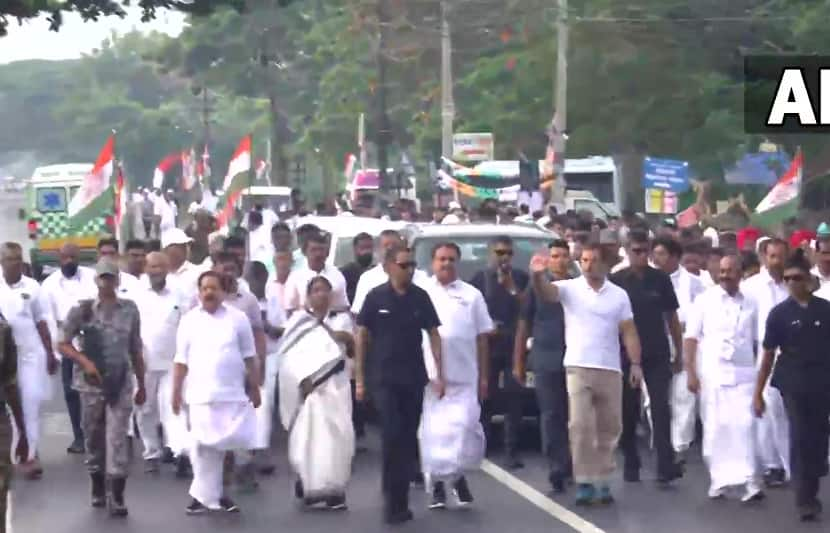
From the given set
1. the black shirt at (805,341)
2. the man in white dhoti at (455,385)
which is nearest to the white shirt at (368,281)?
the man in white dhoti at (455,385)

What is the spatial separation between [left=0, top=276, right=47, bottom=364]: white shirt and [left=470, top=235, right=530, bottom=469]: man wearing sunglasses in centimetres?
327

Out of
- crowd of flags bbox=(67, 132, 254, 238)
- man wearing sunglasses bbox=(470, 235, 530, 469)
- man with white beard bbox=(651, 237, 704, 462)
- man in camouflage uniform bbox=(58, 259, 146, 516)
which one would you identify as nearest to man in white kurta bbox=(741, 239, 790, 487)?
man with white beard bbox=(651, 237, 704, 462)

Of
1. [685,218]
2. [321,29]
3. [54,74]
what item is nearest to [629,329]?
[685,218]

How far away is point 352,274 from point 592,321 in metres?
5.13

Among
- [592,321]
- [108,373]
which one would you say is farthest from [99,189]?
[592,321]

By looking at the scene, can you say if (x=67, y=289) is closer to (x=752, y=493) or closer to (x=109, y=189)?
(x=109, y=189)

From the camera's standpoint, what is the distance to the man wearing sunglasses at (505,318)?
16719mm

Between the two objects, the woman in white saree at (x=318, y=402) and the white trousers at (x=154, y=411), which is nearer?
the woman in white saree at (x=318, y=402)

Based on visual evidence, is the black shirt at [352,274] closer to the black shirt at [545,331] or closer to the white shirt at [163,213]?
the black shirt at [545,331]

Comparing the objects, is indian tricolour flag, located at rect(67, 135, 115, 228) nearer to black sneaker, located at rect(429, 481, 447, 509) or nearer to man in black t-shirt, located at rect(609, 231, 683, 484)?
man in black t-shirt, located at rect(609, 231, 683, 484)

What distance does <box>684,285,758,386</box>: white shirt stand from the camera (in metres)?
15.2

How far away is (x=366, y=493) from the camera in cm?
1542

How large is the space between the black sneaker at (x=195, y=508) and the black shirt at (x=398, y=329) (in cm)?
140

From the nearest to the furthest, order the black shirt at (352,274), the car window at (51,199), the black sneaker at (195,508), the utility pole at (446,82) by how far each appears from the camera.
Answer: the black sneaker at (195,508) → the black shirt at (352,274) → the car window at (51,199) → the utility pole at (446,82)
